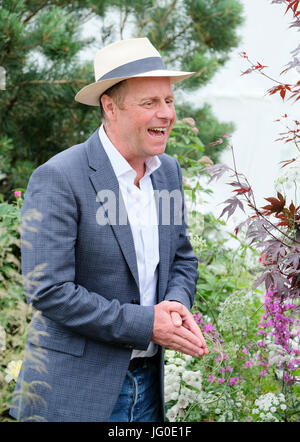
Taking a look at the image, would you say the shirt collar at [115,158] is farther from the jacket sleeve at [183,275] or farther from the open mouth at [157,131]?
the jacket sleeve at [183,275]

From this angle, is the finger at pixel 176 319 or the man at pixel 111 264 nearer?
the man at pixel 111 264

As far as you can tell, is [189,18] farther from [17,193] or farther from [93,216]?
[93,216]

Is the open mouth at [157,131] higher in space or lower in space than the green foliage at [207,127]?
lower

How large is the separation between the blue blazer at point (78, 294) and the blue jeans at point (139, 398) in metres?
0.11

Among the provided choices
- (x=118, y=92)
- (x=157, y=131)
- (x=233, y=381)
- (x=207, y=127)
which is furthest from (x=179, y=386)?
(x=207, y=127)

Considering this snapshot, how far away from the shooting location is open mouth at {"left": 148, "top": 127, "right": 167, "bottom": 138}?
5.72 feet

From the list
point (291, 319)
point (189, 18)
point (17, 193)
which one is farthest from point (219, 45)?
point (291, 319)

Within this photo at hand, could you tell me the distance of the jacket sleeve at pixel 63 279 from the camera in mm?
1500

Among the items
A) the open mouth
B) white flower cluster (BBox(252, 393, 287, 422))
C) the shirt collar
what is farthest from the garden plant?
the shirt collar

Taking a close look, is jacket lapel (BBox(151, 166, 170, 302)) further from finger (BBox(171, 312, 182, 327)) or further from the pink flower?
the pink flower

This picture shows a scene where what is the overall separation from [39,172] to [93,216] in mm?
209

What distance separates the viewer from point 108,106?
1794 mm

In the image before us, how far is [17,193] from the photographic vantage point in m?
2.77

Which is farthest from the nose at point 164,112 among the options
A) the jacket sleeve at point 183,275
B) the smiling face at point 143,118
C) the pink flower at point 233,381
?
the pink flower at point 233,381
